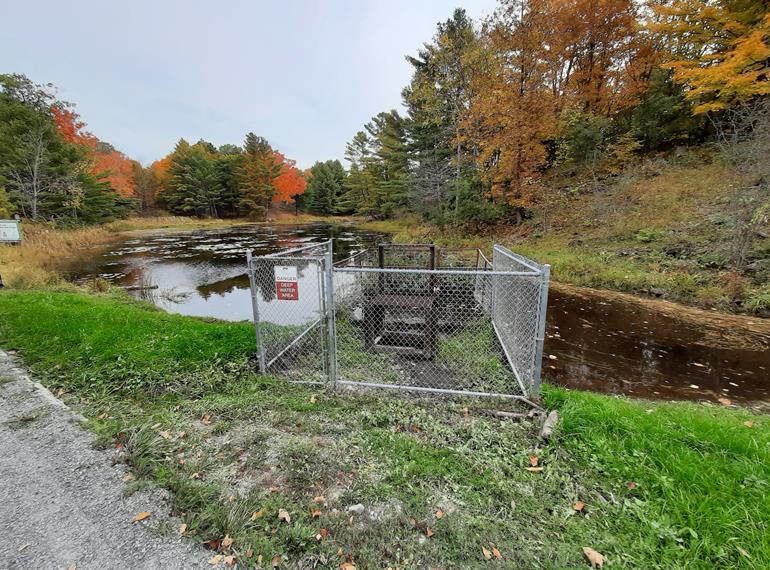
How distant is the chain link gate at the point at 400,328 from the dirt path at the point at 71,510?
188 cm

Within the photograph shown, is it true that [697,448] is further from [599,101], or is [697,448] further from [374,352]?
[599,101]

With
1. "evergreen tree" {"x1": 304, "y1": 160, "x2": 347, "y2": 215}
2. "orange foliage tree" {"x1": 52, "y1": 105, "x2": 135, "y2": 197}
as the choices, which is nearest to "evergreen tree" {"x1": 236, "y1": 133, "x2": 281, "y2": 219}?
"evergreen tree" {"x1": 304, "y1": 160, "x2": 347, "y2": 215}

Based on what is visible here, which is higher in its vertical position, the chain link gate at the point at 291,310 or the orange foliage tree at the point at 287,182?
the orange foliage tree at the point at 287,182

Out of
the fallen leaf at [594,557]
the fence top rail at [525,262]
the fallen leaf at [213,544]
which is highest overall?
the fence top rail at [525,262]

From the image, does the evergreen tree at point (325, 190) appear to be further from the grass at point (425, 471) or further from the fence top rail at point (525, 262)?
the grass at point (425, 471)

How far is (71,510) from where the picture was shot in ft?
7.30

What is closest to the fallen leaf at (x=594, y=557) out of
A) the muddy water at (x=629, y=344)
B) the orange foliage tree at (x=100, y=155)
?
the muddy water at (x=629, y=344)

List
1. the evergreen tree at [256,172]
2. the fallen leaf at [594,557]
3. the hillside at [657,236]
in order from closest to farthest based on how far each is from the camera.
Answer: the fallen leaf at [594,557] < the hillside at [657,236] < the evergreen tree at [256,172]

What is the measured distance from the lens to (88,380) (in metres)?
3.96

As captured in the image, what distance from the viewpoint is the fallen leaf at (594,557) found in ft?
6.21

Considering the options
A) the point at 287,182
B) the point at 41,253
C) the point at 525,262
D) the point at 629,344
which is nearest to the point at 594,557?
the point at 525,262

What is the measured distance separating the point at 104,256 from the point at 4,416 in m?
17.0

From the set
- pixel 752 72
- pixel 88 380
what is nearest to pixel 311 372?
Result: pixel 88 380

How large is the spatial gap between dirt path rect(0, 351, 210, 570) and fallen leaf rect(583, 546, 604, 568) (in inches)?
86.5
